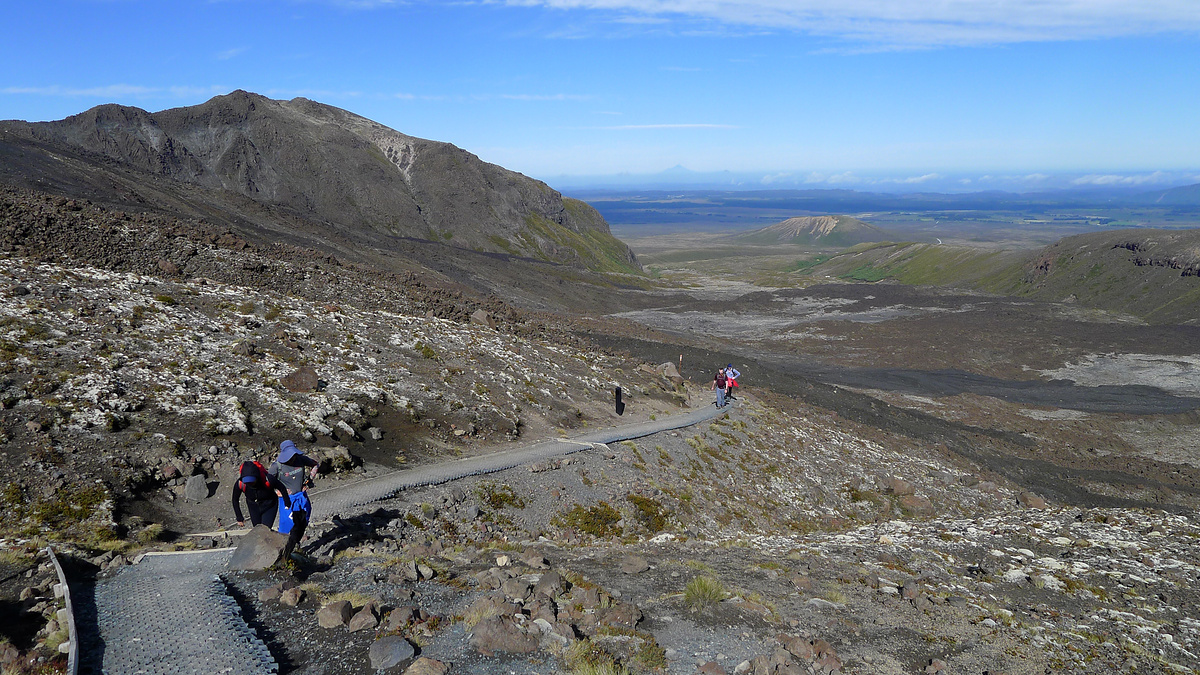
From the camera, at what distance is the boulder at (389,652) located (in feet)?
25.2

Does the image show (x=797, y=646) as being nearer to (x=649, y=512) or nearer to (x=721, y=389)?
(x=649, y=512)

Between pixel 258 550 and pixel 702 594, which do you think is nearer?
pixel 258 550

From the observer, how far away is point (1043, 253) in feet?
375

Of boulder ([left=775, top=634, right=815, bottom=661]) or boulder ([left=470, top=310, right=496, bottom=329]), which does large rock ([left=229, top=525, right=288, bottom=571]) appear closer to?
boulder ([left=775, top=634, right=815, bottom=661])

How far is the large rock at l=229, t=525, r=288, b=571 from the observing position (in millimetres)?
9648

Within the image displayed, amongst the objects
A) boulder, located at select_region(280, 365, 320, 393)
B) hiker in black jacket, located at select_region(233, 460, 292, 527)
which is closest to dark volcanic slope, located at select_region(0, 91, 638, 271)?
boulder, located at select_region(280, 365, 320, 393)

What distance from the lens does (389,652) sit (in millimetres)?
7820

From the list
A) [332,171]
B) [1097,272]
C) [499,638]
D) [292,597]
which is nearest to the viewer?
[499,638]

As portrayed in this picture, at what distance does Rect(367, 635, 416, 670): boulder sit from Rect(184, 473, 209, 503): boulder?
692cm

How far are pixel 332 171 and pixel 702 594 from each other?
11055 centimetres

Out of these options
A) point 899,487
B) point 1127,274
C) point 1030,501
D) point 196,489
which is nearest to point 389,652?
point 196,489

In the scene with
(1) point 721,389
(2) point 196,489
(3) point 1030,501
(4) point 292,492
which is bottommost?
(3) point 1030,501

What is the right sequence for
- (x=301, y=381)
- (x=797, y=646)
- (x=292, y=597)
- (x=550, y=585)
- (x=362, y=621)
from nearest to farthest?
1. (x=362, y=621)
2. (x=292, y=597)
3. (x=797, y=646)
4. (x=550, y=585)
5. (x=301, y=381)

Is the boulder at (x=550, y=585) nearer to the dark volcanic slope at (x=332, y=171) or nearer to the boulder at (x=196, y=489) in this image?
the boulder at (x=196, y=489)
